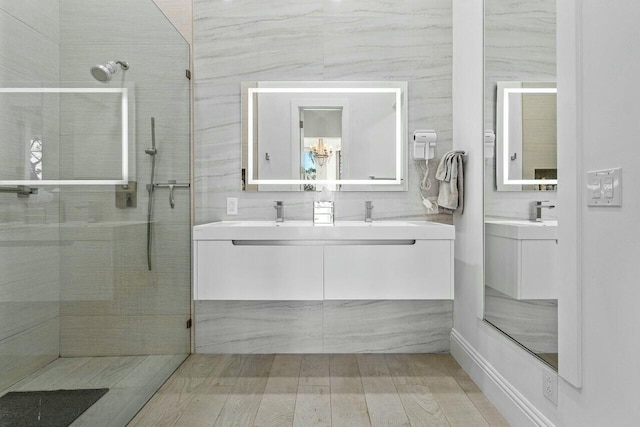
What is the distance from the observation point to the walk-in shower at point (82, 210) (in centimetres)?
122

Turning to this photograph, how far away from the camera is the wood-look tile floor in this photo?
1874 mm

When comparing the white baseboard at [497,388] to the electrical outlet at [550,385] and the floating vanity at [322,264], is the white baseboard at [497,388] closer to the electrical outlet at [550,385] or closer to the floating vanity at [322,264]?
the electrical outlet at [550,385]

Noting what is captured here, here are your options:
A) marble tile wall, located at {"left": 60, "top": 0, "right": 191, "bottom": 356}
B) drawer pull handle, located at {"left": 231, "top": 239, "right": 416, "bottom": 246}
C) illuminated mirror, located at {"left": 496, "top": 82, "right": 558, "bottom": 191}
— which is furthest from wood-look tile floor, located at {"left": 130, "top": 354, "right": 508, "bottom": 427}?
illuminated mirror, located at {"left": 496, "top": 82, "right": 558, "bottom": 191}

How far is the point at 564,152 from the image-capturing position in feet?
4.64

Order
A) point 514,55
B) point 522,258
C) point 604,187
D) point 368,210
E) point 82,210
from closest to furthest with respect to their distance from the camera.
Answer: point 604,187 < point 82,210 < point 522,258 < point 514,55 < point 368,210

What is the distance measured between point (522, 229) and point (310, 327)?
1470mm

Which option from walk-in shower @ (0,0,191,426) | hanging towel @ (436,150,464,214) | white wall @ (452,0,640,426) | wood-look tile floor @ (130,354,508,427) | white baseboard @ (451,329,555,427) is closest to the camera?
white wall @ (452,0,640,426)

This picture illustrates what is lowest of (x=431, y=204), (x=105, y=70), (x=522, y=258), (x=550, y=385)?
(x=550, y=385)

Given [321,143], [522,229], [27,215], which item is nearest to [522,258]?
[522,229]

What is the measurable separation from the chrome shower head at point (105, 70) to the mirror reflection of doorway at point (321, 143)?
119cm

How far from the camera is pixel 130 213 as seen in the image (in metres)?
1.89

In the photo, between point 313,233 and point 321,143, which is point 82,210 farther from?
point 321,143

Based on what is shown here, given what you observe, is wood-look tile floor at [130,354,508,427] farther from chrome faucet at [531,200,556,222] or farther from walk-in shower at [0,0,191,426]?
chrome faucet at [531,200,556,222]

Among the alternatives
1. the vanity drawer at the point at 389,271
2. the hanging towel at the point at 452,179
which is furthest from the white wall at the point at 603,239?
the hanging towel at the point at 452,179
